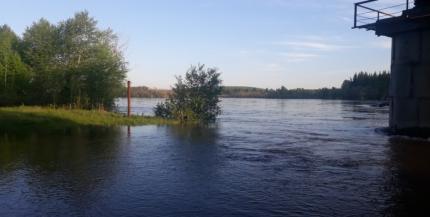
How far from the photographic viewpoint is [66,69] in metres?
44.8

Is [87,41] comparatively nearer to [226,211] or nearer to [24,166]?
[24,166]

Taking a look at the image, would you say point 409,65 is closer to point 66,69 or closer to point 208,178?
point 208,178

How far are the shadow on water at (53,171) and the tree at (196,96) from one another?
18609mm

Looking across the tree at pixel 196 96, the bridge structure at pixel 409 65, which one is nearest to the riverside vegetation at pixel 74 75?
the tree at pixel 196 96

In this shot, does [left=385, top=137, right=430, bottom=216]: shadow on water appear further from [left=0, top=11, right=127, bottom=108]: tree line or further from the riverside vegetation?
[left=0, top=11, right=127, bottom=108]: tree line

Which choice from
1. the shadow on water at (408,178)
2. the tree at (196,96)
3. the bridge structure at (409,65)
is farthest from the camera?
the tree at (196,96)

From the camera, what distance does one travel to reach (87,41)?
152 feet

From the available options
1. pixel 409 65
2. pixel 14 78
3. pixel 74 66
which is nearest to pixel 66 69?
pixel 74 66

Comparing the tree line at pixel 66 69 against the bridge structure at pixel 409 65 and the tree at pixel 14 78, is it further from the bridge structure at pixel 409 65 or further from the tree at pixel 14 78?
the bridge structure at pixel 409 65

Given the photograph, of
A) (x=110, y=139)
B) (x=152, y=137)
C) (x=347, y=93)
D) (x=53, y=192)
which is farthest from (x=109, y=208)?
(x=347, y=93)

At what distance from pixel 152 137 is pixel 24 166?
38.3 feet

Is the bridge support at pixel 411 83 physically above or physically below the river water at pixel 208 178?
above

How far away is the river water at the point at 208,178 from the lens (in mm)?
10511

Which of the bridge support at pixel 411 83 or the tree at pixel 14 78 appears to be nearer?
the bridge support at pixel 411 83
